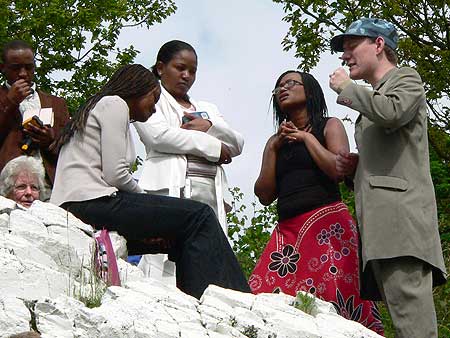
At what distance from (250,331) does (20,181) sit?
2452 millimetres

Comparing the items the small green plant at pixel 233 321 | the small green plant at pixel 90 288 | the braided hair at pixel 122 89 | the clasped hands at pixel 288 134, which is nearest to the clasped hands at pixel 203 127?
the clasped hands at pixel 288 134

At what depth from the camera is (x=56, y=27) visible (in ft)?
70.0

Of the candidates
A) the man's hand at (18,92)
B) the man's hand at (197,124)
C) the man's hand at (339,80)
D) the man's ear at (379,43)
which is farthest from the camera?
the man's hand at (197,124)

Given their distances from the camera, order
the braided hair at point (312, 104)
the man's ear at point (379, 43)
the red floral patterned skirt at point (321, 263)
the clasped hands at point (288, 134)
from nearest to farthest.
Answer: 1. the man's ear at point (379, 43)
2. the red floral patterned skirt at point (321, 263)
3. the clasped hands at point (288, 134)
4. the braided hair at point (312, 104)

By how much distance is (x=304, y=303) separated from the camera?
6293mm

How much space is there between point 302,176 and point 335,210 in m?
0.31

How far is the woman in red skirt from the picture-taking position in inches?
284

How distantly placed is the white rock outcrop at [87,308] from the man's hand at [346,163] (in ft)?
2.96

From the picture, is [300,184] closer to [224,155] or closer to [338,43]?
[224,155]

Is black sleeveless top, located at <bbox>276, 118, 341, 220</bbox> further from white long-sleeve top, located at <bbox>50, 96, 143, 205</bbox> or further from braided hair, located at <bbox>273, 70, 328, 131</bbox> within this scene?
white long-sleeve top, located at <bbox>50, 96, 143, 205</bbox>

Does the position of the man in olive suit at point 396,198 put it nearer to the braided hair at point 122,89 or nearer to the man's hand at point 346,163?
the man's hand at point 346,163

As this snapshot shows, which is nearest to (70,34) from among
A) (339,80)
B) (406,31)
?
(406,31)

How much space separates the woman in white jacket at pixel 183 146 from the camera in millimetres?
8047

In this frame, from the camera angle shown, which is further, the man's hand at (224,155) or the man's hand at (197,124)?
the man's hand at (197,124)
